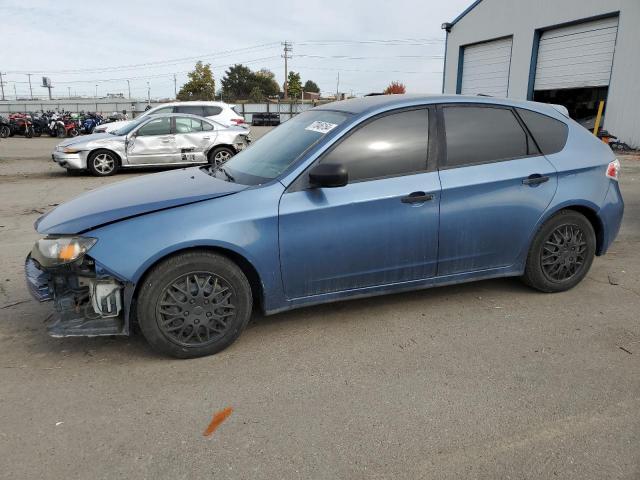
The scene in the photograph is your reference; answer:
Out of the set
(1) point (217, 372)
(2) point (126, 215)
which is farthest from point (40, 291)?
(1) point (217, 372)

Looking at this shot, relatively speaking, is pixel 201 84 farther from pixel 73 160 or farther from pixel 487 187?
pixel 487 187

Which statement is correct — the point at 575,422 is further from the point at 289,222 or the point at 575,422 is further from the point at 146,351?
the point at 146,351

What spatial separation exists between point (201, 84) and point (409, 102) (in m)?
75.9

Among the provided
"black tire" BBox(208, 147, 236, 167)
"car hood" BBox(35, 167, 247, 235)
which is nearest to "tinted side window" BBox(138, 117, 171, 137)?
"black tire" BBox(208, 147, 236, 167)

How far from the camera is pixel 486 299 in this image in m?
4.23

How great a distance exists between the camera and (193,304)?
319 cm

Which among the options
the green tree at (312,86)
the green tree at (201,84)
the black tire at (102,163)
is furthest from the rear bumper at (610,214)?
the green tree at (312,86)

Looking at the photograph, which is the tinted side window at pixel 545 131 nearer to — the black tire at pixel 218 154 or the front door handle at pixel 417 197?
the front door handle at pixel 417 197

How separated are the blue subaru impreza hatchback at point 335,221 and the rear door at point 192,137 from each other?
8122 mm

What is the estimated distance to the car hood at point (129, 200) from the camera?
10.4 ft

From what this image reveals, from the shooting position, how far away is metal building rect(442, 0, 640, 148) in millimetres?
16906

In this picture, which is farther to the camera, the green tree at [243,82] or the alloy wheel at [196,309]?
the green tree at [243,82]

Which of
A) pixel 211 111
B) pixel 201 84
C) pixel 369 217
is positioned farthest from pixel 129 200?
pixel 201 84

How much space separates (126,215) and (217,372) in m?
1.14
